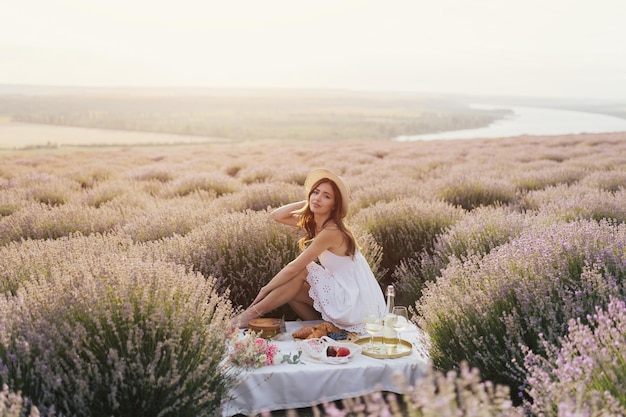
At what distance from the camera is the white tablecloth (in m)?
3.31

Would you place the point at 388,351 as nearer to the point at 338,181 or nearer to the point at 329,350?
the point at 329,350

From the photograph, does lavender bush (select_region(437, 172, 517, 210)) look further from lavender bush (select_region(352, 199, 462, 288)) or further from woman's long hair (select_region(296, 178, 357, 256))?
woman's long hair (select_region(296, 178, 357, 256))

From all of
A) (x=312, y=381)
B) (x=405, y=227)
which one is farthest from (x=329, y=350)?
(x=405, y=227)

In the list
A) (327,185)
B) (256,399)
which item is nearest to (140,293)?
(256,399)

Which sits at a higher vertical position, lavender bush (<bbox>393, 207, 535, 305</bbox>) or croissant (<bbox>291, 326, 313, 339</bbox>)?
lavender bush (<bbox>393, 207, 535, 305</bbox>)

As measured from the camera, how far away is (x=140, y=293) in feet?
9.39

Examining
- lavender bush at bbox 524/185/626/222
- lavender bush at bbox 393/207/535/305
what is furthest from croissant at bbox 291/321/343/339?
lavender bush at bbox 524/185/626/222

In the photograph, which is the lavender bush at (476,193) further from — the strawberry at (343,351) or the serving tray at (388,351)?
the strawberry at (343,351)

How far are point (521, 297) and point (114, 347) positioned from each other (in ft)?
6.81

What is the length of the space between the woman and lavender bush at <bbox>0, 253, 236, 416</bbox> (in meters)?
1.30

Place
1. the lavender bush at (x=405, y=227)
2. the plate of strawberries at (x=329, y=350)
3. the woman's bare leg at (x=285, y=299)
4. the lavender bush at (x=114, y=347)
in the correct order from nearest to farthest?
1. the lavender bush at (x=114, y=347)
2. the plate of strawberries at (x=329, y=350)
3. the woman's bare leg at (x=285, y=299)
4. the lavender bush at (x=405, y=227)

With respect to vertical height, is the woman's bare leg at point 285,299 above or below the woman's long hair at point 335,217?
below

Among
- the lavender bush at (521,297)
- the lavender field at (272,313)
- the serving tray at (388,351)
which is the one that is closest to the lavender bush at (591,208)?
the lavender field at (272,313)

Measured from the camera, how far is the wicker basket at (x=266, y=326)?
12.9 ft
